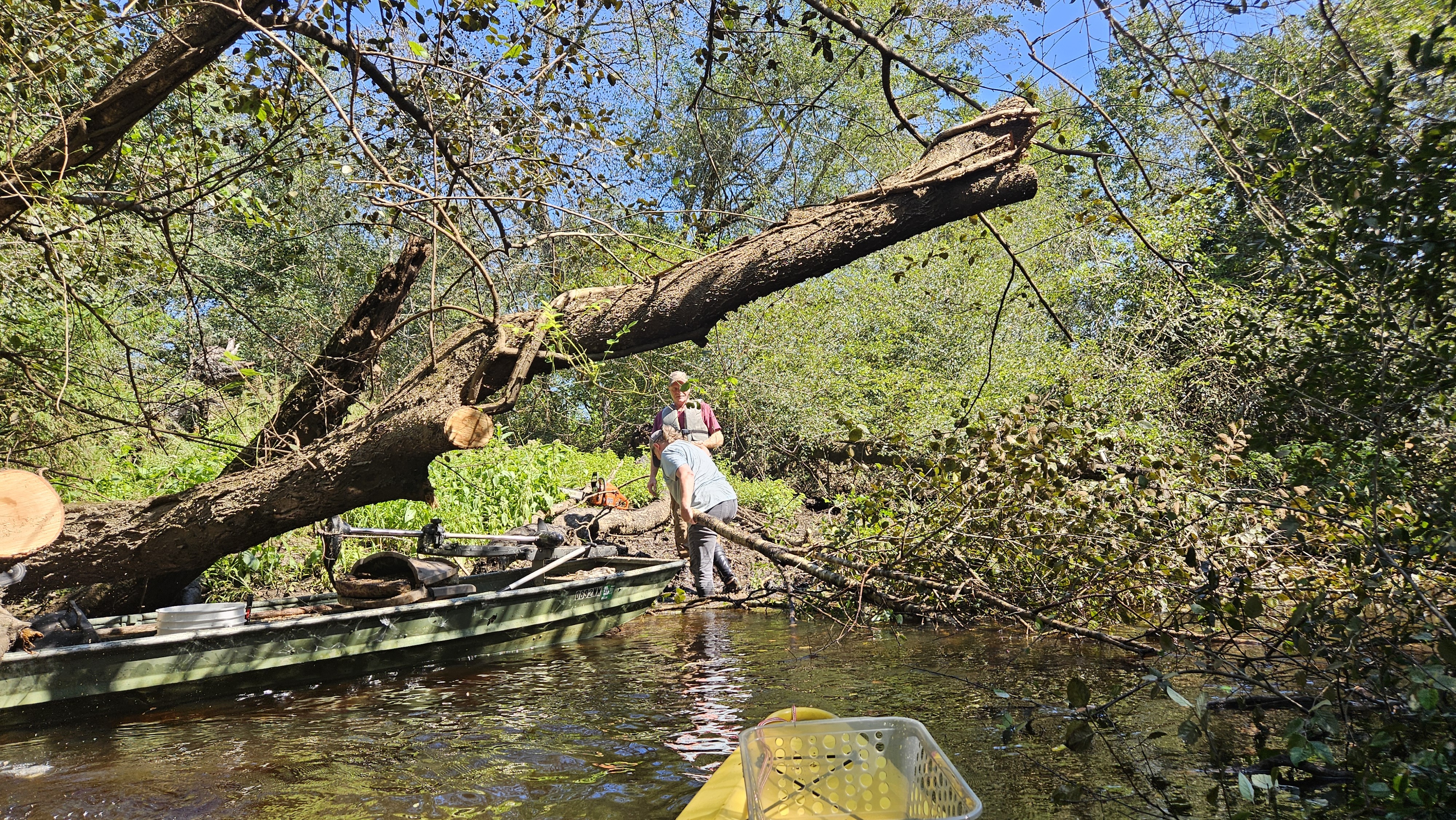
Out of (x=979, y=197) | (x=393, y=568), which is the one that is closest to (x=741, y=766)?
(x=979, y=197)

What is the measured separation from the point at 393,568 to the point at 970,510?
16.6ft

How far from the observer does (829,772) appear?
347 centimetres

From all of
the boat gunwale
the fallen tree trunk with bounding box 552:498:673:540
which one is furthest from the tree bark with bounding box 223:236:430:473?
the fallen tree trunk with bounding box 552:498:673:540

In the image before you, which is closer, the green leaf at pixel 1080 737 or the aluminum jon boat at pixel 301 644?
the green leaf at pixel 1080 737

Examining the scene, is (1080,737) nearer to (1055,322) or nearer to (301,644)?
(1055,322)

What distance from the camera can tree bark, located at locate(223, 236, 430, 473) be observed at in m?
6.75

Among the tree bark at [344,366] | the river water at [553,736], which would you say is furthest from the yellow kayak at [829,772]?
the tree bark at [344,366]

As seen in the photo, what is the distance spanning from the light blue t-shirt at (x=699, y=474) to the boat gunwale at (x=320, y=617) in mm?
849

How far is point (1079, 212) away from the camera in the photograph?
5461mm

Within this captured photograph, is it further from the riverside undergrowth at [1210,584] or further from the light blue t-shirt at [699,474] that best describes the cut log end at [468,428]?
the light blue t-shirt at [699,474]

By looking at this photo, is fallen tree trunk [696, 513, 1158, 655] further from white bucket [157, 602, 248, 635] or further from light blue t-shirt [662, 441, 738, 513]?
white bucket [157, 602, 248, 635]

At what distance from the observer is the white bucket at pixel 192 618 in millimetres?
6336

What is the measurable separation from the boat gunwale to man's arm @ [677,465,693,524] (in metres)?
0.73

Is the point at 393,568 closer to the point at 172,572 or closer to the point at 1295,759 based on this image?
the point at 172,572
